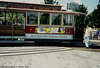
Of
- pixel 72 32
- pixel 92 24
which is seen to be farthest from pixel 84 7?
pixel 72 32

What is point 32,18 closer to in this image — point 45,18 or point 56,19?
point 45,18

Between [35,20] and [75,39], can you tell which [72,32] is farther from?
[35,20]

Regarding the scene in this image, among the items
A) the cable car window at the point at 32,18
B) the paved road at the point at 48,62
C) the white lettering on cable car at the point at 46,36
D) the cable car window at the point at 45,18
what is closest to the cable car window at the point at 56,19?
the cable car window at the point at 45,18

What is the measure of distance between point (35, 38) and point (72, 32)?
10.5 feet

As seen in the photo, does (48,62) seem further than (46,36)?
No

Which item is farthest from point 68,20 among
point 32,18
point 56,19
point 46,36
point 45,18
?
point 32,18

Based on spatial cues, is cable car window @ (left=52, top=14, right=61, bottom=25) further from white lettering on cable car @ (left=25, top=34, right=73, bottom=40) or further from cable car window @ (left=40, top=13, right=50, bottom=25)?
white lettering on cable car @ (left=25, top=34, right=73, bottom=40)

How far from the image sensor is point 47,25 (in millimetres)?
11125

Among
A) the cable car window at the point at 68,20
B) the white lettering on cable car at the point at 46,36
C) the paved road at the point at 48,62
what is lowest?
the paved road at the point at 48,62

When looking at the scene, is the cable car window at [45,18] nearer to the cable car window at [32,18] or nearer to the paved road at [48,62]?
the cable car window at [32,18]

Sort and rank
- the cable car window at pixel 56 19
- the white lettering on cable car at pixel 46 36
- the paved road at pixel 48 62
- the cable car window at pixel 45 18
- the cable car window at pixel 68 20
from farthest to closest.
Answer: the cable car window at pixel 68 20, the cable car window at pixel 56 19, the cable car window at pixel 45 18, the white lettering on cable car at pixel 46 36, the paved road at pixel 48 62

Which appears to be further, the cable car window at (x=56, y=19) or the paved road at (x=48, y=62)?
the cable car window at (x=56, y=19)

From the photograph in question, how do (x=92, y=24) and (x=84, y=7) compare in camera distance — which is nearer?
(x=92, y=24)

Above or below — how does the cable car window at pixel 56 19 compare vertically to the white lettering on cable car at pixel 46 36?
above
